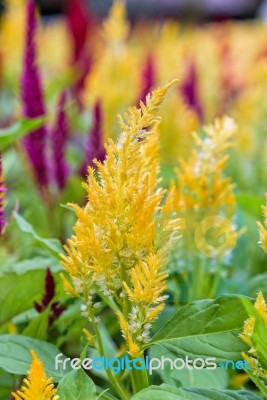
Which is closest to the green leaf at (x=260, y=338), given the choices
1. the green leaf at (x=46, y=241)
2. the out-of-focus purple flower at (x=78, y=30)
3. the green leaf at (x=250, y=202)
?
the green leaf at (x=46, y=241)

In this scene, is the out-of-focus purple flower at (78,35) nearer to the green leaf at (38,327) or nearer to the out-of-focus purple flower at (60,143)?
the out-of-focus purple flower at (60,143)

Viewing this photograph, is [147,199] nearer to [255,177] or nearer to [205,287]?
[205,287]

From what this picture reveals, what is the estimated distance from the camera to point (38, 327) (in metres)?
1.26

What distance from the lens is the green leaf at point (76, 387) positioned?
0.98 m

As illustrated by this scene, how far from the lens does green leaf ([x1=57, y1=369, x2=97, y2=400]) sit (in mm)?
981

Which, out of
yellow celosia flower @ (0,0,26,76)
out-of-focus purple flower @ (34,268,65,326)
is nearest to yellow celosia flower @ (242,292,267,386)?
out-of-focus purple flower @ (34,268,65,326)

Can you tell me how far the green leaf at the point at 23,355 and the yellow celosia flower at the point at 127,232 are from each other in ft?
0.57

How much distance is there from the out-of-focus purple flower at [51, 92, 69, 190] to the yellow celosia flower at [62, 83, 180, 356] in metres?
0.83

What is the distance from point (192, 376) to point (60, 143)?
0.80 meters

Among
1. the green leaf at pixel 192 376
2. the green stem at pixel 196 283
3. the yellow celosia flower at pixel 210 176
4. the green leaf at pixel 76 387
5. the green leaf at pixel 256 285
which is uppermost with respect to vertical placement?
the yellow celosia flower at pixel 210 176

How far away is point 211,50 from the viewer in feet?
12.5

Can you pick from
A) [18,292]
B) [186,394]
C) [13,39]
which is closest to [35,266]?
[18,292]

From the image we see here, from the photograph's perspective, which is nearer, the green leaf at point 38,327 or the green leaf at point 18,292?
the green leaf at point 38,327

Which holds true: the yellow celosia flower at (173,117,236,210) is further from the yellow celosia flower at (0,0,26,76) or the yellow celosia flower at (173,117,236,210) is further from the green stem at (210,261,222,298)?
the yellow celosia flower at (0,0,26,76)
